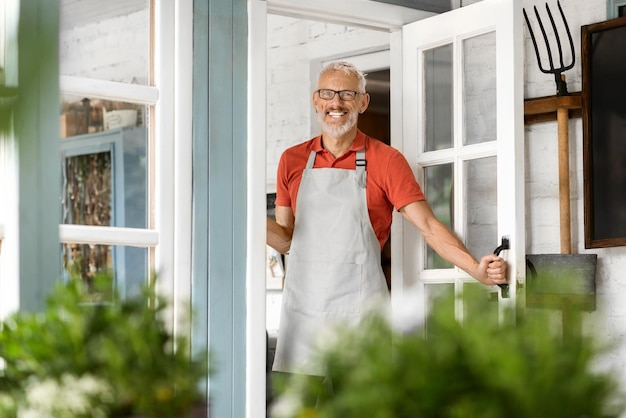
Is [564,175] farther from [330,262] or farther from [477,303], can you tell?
[477,303]

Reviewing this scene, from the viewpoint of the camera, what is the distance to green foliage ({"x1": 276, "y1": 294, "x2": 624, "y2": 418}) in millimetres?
454

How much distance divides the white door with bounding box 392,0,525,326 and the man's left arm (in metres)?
0.12

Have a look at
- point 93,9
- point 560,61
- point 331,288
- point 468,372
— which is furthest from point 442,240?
point 468,372

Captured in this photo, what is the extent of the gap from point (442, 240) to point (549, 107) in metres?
0.81

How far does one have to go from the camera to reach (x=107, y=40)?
334 centimetres

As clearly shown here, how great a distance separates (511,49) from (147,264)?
1628 millimetres

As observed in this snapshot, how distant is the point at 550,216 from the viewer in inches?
164

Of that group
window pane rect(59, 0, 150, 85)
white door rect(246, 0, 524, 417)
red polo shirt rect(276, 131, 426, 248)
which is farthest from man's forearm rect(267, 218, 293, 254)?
window pane rect(59, 0, 150, 85)

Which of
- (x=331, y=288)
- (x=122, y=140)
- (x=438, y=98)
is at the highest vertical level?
(x=438, y=98)

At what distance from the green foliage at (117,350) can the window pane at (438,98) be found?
3356 mm

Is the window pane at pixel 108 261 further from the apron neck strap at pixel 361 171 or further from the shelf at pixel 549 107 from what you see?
the shelf at pixel 549 107

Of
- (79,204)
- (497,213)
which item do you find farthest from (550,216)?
(79,204)

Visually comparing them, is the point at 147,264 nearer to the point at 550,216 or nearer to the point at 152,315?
the point at 550,216

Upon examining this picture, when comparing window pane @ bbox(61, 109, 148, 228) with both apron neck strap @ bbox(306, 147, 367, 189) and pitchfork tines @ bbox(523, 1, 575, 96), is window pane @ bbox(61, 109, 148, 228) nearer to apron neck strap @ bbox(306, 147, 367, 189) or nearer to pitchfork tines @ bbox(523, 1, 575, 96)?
apron neck strap @ bbox(306, 147, 367, 189)
